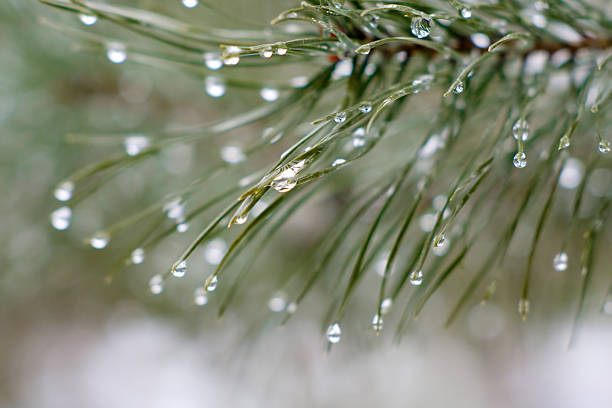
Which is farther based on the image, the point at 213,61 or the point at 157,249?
the point at 157,249

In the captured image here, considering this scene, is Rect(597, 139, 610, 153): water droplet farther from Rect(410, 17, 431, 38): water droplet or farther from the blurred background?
the blurred background

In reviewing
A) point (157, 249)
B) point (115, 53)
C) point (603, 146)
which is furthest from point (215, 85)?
point (157, 249)

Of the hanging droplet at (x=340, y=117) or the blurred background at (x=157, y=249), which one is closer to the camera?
the hanging droplet at (x=340, y=117)

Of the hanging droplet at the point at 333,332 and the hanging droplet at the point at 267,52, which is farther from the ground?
the hanging droplet at the point at 267,52

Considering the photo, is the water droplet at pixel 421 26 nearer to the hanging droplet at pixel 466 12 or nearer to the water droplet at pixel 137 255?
the hanging droplet at pixel 466 12

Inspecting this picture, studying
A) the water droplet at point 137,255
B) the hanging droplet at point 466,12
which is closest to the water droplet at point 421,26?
the hanging droplet at point 466,12

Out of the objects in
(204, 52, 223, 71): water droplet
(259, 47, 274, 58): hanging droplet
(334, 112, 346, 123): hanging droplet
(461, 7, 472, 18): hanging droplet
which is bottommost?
(334, 112, 346, 123): hanging droplet

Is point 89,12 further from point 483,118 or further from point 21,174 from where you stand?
point 21,174

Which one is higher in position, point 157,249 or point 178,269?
point 178,269

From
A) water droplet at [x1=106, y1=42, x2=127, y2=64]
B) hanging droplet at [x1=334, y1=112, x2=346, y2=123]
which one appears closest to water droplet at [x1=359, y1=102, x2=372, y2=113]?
hanging droplet at [x1=334, y1=112, x2=346, y2=123]

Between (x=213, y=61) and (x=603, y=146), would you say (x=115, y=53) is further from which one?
(x=603, y=146)

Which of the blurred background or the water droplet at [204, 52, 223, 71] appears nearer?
the water droplet at [204, 52, 223, 71]

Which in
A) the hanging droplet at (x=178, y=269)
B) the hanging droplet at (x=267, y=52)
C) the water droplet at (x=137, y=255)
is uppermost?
the hanging droplet at (x=267, y=52)
